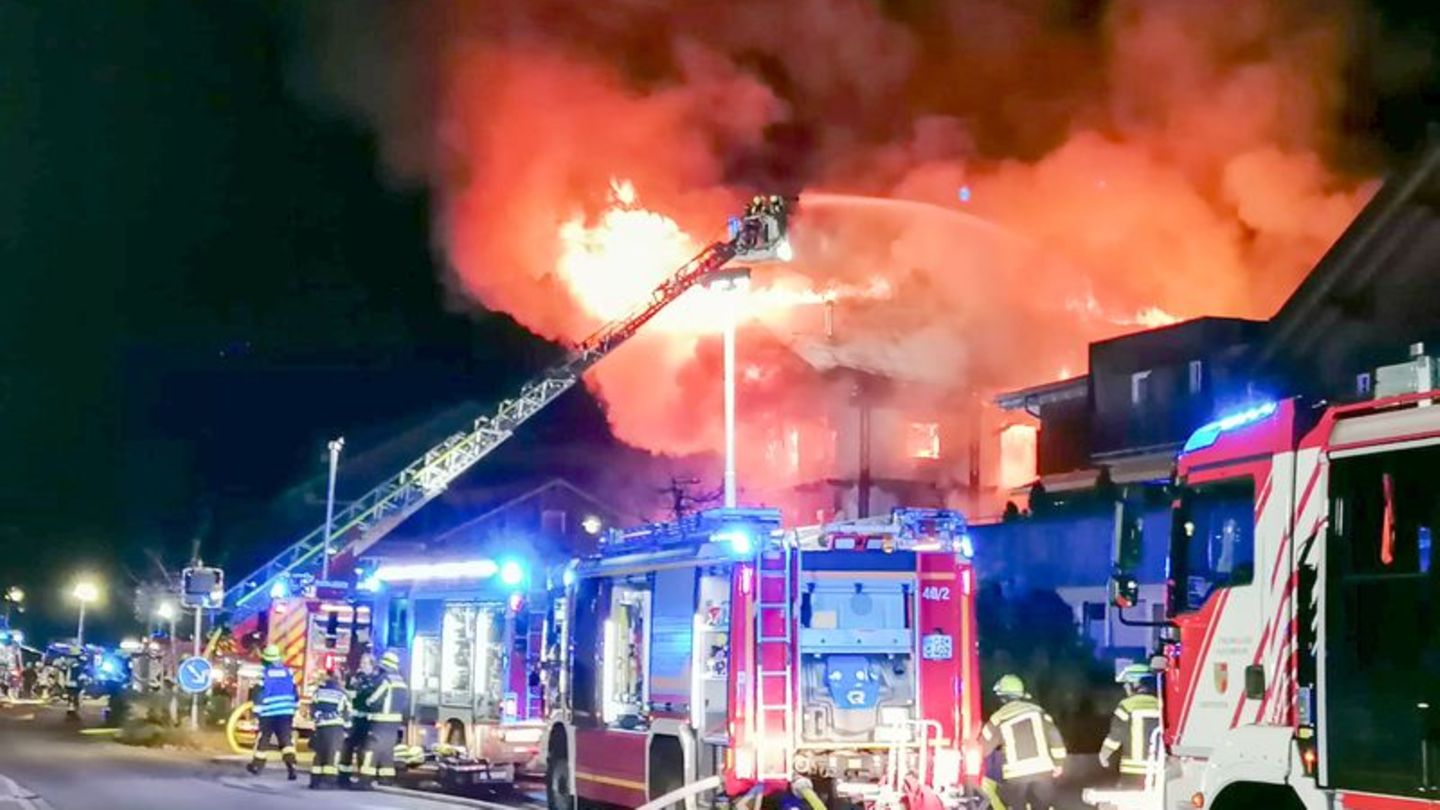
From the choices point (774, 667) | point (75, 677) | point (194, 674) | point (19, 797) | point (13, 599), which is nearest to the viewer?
point (774, 667)

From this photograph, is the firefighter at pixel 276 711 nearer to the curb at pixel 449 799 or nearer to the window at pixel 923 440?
the curb at pixel 449 799

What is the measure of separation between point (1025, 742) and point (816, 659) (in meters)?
1.90

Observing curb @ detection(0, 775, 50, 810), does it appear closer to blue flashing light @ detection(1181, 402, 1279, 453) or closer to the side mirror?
the side mirror

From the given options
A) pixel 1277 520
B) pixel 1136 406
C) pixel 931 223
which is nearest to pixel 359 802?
pixel 1277 520

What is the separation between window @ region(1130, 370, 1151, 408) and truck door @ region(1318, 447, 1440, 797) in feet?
76.3

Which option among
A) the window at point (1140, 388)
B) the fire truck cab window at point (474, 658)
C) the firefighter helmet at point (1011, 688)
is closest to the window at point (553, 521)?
the window at point (1140, 388)

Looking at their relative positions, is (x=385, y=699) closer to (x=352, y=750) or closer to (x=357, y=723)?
(x=357, y=723)

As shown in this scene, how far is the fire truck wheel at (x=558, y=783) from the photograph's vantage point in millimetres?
15227

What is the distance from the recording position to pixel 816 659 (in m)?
12.6

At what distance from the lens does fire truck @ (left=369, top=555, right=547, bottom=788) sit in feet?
58.0

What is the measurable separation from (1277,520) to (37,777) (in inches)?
592

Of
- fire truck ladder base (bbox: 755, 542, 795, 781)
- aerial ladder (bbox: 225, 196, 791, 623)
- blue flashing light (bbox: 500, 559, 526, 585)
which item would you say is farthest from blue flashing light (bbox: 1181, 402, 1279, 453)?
aerial ladder (bbox: 225, 196, 791, 623)

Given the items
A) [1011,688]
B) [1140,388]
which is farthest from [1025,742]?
[1140,388]

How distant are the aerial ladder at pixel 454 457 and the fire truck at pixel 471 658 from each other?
10.4m
